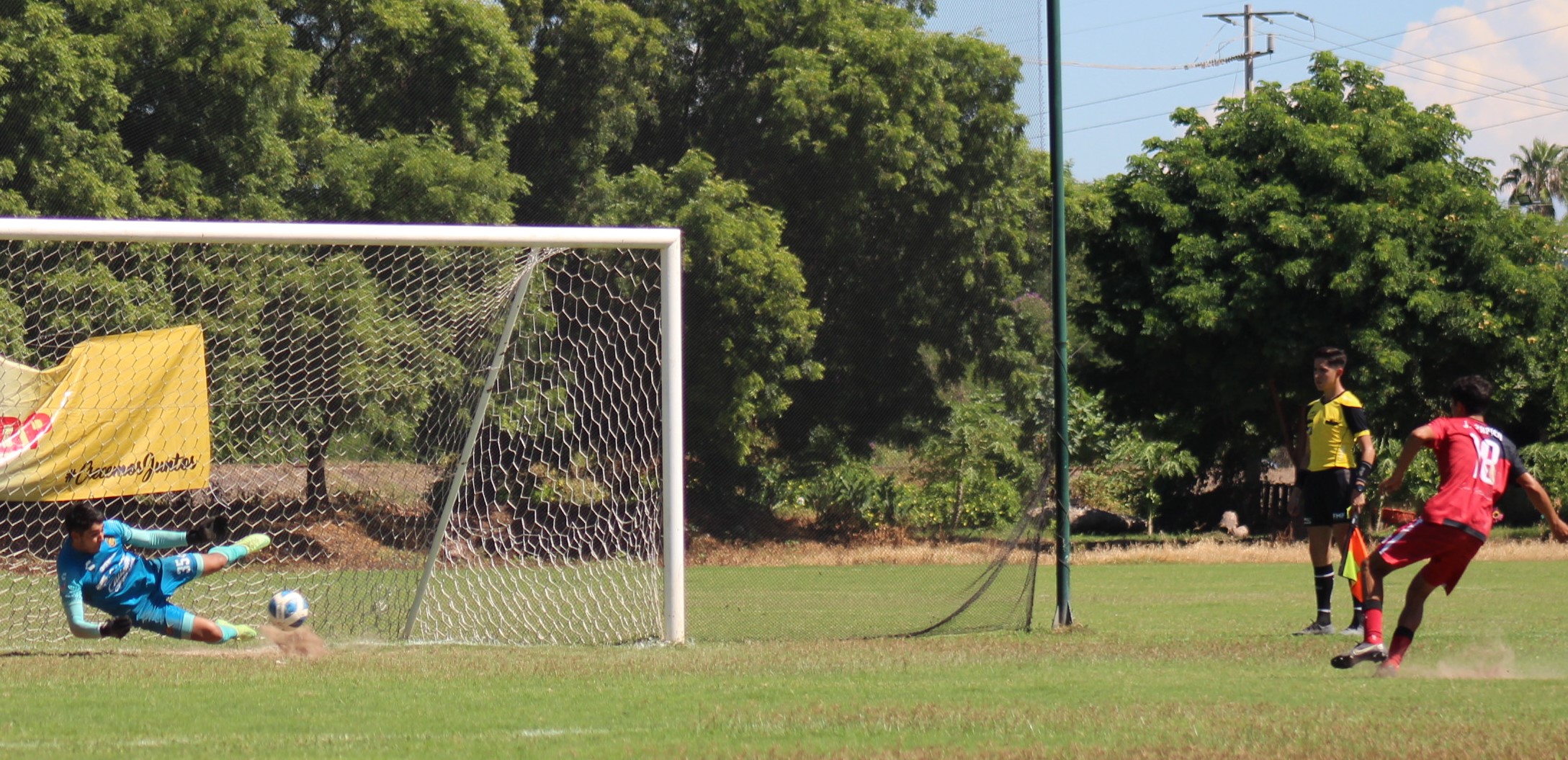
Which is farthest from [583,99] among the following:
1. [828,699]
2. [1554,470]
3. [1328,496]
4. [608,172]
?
[1554,470]

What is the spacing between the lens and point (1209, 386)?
91.3ft

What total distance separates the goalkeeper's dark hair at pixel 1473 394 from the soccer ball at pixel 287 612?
6855mm

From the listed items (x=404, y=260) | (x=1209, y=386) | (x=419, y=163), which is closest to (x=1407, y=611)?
(x=404, y=260)

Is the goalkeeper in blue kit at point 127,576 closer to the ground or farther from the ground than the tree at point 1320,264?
closer to the ground

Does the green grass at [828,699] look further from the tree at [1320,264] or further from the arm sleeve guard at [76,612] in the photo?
the tree at [1320,264]

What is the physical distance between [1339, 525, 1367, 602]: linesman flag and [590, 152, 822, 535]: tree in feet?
13.8

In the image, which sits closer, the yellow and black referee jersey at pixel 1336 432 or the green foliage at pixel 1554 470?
the yellow and black referee jersey at pixel 1336 432

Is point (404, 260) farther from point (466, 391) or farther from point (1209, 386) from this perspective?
point (1209, 386)

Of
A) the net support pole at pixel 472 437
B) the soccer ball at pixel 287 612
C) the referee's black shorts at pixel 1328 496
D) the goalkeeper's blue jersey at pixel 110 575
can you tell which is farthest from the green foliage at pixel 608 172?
the soccer ball at pixel 287 612

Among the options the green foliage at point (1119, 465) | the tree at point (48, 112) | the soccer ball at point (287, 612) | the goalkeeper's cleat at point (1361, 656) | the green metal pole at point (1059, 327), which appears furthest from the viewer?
the green foliage at point (1119, 465)

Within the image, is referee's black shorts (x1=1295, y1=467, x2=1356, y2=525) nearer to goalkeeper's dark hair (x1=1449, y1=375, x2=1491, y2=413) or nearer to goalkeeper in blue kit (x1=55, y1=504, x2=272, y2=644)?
goalkeeper's dark hair (x1=1449, y1=375, x2=1491, y2=413)

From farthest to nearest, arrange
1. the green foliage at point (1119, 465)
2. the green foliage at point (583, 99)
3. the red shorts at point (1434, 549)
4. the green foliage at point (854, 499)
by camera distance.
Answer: the green foliage at point (1119, 465) → the green foliage at point (583, 99) → the green foliage at point (854, 499) → the red shorts at point (1434, 549)

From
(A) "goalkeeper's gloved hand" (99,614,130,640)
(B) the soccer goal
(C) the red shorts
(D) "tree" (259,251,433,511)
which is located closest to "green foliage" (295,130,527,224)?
(D) "tree" (259,251,433,511)

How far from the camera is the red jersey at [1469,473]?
25.8 feet
